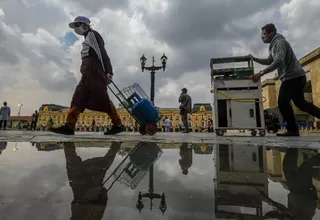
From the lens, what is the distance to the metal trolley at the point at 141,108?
212 inches

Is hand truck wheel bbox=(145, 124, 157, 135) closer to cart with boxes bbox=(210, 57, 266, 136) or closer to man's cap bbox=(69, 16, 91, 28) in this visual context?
cart with boxes bbox=(210, 57, 266, 136)

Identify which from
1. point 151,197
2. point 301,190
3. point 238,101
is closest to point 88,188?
point 151,197

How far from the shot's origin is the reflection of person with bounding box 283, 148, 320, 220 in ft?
2.90

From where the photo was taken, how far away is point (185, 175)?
1.53 m

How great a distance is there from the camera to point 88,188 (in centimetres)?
117

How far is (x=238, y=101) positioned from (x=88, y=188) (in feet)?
16.7

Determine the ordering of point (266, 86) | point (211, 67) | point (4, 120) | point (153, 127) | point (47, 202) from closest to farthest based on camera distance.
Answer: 1. point (47, 202)
2. point (153, 127)
3. point (211, 67)
4. point (4, 120)
5. point (266, 86)

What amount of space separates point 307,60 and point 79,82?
18.5m

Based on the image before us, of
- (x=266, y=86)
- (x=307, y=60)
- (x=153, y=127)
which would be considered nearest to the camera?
(x=153, y=127)

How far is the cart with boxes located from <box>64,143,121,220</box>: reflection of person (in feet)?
14.6

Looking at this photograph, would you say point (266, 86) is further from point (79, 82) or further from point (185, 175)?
point (185, 175)

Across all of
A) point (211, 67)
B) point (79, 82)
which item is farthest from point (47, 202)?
point (211, 67)

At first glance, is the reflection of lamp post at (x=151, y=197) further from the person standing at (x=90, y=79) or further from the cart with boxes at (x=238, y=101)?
the cart with boxes at (x=238, y=101)

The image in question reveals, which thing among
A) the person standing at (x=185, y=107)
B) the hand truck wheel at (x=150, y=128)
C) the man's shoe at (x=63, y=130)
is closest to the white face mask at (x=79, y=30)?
the man's shoe at (x=63, y=130)
